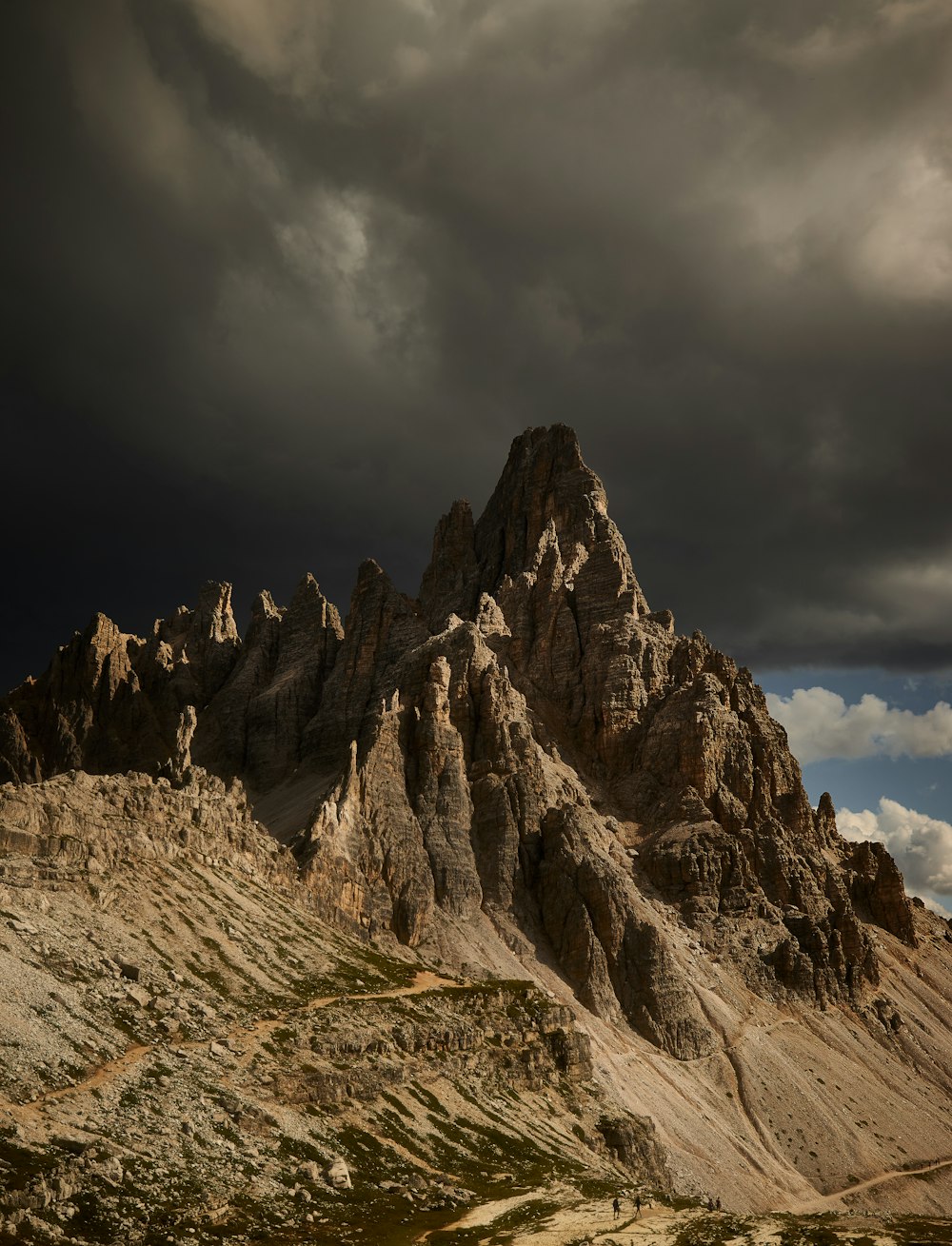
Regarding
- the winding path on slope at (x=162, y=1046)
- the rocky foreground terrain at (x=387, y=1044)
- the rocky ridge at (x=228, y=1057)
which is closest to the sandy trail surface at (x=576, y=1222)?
the rocky foreground terrain at (x=387, y=1044)

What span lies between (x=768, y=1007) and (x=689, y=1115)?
44554 mm

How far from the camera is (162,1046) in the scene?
85.9 m

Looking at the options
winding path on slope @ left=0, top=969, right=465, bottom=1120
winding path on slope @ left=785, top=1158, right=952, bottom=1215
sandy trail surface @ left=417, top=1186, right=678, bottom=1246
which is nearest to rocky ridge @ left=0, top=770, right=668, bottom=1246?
winding path on slope @ left=0, top=969, right=465, bottom=1120

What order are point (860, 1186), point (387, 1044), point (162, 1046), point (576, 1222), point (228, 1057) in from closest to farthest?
point (576, 1222) < point (162, 1046) < point (228, 1057) < point (387, 1044) < point (860, 1186)

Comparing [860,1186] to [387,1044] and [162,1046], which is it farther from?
[162,1046]

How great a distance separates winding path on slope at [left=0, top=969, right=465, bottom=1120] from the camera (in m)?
68.3

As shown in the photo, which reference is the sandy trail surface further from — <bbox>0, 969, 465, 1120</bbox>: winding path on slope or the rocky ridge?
<bbox>0, 969, 465, 1120</bbox>: winding path on slope

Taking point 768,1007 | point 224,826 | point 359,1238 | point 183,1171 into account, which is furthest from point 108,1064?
point 768,1007

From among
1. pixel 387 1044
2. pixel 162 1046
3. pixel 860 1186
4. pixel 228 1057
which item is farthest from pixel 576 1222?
pixel 860 1186

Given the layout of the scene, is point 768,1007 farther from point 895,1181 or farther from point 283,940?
point 283,940

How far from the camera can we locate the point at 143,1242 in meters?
58.1

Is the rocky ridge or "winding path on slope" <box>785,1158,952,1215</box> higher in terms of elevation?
the rocky ridge

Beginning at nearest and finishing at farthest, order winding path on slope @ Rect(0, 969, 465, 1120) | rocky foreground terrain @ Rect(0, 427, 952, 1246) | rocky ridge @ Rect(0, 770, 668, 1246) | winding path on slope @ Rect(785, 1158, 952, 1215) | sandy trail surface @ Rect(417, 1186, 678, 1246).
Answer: rocky ridge @ Rect(0, 770, 668, 1246)
winding path on slope @ Rect(0, 969, 465, 1120)
rocky foreground terrain @ Rect(0, 427, 952, 1246)
sandy trail surface @ Rect(417, 1186, 678, 1246)
winding path on slope @ Rect(785, 1158, 952, 1215)

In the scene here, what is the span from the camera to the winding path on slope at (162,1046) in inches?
2689
